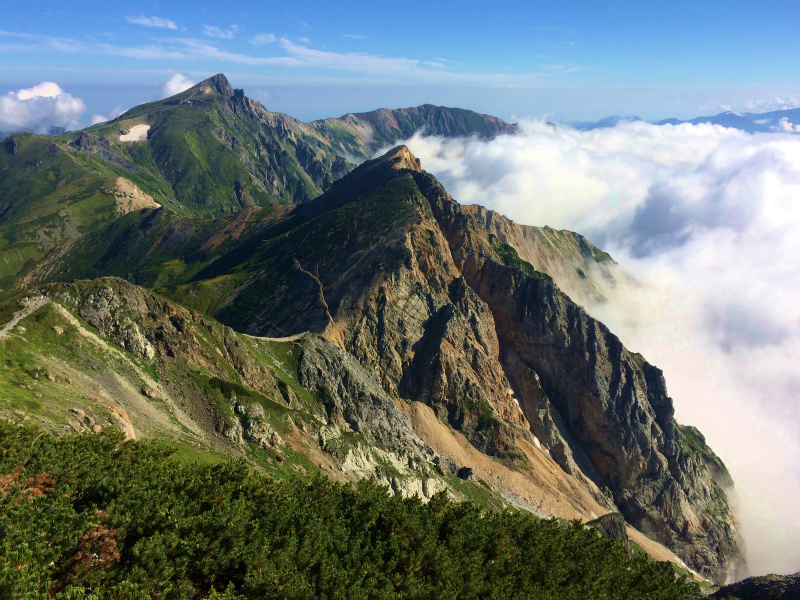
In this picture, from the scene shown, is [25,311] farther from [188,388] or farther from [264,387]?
[264,387]

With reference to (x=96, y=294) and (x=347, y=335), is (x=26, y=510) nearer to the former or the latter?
(x=96, y=294)

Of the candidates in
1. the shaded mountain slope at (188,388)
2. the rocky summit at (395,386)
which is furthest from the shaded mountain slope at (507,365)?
the shaded mountain slope at (188,388)

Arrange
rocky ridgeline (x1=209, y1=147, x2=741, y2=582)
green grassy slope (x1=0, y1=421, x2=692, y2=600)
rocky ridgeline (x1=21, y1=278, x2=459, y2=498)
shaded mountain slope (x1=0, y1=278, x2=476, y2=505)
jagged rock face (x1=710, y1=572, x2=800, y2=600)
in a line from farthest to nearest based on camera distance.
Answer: rocky ridgeline (x1=209, y1=147, x2=741, y2=582) < jagged rock face (x1=710, y1=572, x2=800, y2=600) < rocky ridgeline (x1=21, y1=278, x2=459, y2=498) < shaded mountain slope (x1=0, y1=278, x2=476, y2=505) < green grassy slope (x1=0, y1=421, x2=692, y2=600)

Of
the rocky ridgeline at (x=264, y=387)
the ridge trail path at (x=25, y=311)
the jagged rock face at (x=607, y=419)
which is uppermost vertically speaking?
the ridge trail path at (x=25, y=311)

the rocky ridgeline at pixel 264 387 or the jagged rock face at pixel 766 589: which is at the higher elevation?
the rocky ridgeline at pixel 264 387

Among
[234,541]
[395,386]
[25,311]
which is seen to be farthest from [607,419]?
[25,311]

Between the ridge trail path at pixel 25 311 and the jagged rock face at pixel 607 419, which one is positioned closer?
the ridge trail path at pixel 25 311

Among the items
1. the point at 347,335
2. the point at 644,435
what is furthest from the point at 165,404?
the point at 644,435

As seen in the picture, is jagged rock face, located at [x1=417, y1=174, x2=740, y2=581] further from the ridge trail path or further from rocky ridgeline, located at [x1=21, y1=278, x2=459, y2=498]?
the ridge trail path

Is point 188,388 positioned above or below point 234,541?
below

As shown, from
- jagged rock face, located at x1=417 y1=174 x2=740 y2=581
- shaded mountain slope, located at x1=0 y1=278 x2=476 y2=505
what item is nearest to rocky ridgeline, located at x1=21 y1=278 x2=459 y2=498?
shaded mountain slope, located at x1=0 y1=278 x2=476 y2=505

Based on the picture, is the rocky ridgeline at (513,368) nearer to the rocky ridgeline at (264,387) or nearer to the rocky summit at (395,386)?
the rocky summit at (395,386)

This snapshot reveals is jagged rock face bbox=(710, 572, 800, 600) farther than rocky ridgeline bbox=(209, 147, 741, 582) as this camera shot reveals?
No
